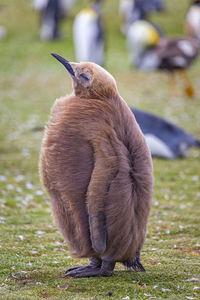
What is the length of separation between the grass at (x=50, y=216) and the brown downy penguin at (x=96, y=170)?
320 millimetres

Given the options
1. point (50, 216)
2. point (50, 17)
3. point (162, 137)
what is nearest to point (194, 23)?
point (50, 17)

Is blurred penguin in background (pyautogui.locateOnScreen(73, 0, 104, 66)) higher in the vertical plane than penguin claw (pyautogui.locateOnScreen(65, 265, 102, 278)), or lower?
higher

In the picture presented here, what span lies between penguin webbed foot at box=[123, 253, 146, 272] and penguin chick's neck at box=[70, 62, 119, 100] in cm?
122

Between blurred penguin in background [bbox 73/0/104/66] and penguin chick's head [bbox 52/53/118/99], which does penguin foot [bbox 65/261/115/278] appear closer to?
penguin chick's head [bbox 52/53/118/99]

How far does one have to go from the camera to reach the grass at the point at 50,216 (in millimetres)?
3607

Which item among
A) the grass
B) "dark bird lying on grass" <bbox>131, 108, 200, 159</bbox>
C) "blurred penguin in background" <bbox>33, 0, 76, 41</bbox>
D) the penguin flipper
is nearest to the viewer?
the penguin flipper

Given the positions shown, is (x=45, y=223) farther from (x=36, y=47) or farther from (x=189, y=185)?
(x=36, y=47)

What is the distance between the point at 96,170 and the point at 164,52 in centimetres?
1293

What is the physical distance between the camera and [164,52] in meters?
15.9

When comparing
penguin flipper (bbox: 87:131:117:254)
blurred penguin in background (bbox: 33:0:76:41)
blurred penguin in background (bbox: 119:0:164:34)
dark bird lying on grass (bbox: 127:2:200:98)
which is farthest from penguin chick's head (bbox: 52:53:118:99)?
blurred penguin in background (bbox: 33:0:76:41)

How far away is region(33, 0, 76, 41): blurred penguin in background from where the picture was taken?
24234 millimetres

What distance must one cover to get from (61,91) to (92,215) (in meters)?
14.3

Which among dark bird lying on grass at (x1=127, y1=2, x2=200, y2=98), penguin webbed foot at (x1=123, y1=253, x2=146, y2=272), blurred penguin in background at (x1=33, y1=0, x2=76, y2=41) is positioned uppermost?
blurred penguin in background at (x1=33, y1=0, x2=76, y2=41)

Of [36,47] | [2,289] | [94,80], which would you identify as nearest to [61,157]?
[94,80]
